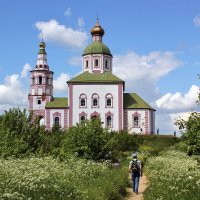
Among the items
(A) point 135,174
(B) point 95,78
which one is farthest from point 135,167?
(B) point 95,78

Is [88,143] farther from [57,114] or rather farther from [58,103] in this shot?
[58,103]

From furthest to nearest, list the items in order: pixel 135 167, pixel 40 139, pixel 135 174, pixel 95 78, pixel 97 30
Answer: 1. pixel 97 30
2. pixel 95 78
3. pixel 40 139
4. pixel 135 167
5. pixel 135 174

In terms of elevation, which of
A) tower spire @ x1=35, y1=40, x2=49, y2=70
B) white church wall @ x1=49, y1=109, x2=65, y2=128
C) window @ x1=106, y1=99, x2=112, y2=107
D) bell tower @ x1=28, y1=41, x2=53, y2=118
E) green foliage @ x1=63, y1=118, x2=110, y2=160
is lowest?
green foliage @ x1=63, y1=118, x2=110, y2=160

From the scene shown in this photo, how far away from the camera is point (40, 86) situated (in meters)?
78.9

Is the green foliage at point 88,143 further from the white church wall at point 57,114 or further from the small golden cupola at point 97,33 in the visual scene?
the small golden cupola at point 97,33

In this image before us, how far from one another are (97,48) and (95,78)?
696cm

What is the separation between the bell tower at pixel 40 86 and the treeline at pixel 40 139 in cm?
4808

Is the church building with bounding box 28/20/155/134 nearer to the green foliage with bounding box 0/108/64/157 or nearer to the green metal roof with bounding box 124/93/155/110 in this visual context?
the green metal roof with bounding box 124/93/155/110

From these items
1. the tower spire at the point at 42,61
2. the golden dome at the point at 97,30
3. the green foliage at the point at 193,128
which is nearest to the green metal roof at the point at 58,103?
the tower spire at the point at 42,61

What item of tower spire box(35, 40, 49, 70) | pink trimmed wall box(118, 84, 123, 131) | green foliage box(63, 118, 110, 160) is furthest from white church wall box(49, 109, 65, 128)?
green foliage box(63, 118, 110, 160)

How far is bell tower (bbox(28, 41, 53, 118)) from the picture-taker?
77562 mm

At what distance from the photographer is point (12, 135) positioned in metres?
26.6

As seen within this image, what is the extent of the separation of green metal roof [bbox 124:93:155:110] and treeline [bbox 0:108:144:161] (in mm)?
45271

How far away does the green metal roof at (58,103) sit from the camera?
74.1 meters
